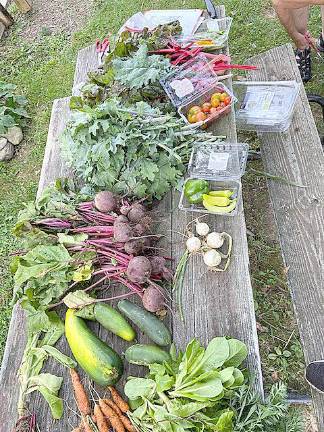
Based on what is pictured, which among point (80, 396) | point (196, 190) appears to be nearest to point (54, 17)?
point (196, 190)

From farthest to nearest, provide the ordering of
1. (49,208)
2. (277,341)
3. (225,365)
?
(277,341) < (49,208) < (225,365)

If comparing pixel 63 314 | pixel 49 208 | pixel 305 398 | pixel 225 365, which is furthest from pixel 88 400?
pixel 305 398

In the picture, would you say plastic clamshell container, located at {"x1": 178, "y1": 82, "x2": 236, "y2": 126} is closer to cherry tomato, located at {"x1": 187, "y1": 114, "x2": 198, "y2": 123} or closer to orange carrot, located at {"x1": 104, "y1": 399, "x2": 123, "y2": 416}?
cherry tomato, located at {"x1": 187, "y1": 114, "x2": 198, "y2": 123}

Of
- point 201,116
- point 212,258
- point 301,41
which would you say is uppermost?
point 201,116

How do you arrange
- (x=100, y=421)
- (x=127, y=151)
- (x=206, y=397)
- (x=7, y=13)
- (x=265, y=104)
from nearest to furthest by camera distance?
1. (x=206, y=397)
2. (x=100, y=421)
3. (x=127, y=151)
4. (x=265, y=104)
5. (x=7, y=13)

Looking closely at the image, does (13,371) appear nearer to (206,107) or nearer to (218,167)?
(218,167)

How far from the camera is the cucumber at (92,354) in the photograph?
2.07 metres

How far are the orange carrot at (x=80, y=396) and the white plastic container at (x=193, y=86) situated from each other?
159cm

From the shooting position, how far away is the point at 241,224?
2504mm

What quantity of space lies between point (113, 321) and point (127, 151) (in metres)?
0.96

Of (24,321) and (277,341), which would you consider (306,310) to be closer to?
(277,341)

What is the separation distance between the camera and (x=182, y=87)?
3.06 metres

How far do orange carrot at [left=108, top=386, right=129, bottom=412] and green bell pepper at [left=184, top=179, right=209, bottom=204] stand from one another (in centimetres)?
104

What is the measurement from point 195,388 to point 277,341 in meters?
1.43
